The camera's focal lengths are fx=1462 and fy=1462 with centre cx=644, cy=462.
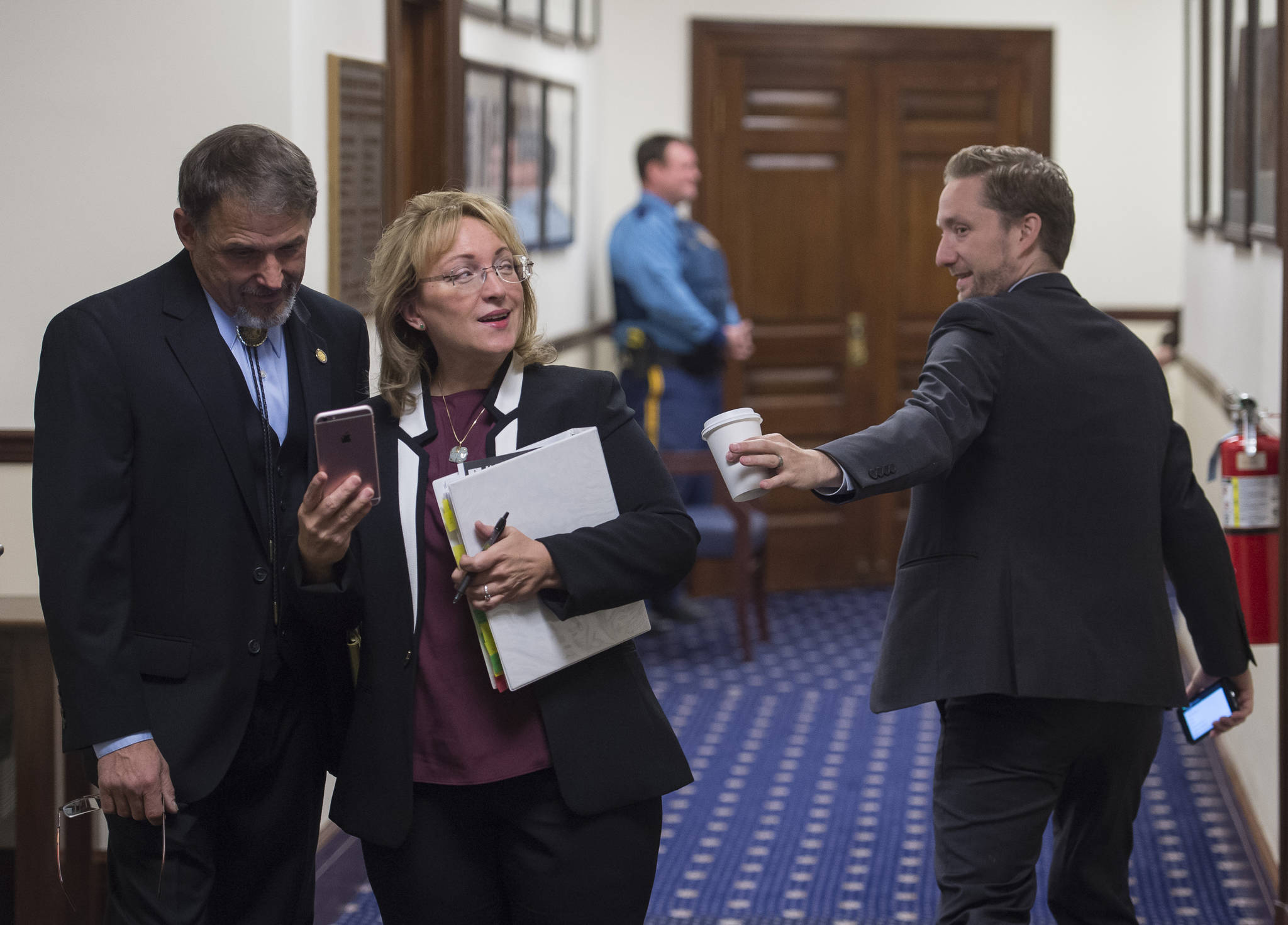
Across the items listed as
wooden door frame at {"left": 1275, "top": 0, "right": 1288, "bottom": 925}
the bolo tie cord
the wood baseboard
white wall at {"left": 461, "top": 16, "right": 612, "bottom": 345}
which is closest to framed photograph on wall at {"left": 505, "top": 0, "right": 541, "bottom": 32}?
white wall at {"left": 461, "top": 16, "right": 612, "bottom": 345}

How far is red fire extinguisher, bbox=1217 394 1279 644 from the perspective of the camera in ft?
9.39

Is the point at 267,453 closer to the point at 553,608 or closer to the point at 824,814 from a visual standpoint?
the point at 553,608

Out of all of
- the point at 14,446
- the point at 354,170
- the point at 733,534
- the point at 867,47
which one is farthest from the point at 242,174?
the point at 867,47

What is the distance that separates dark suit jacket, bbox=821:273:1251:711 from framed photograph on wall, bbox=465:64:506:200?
262cm

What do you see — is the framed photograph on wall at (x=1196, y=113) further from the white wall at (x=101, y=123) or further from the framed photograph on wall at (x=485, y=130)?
the white wall at (x=101, y=123)

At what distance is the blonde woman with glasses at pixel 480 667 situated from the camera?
6.20 ft

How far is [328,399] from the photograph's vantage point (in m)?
2.12

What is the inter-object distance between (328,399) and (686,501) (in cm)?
378

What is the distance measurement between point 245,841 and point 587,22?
484cm

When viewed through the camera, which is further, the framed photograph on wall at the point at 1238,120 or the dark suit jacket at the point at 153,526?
the framed photograph on wall at the point at 1238,120

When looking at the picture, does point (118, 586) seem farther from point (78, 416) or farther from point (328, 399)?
point (328, 399)

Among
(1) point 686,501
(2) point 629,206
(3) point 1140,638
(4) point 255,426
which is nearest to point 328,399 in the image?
(4) point 255,426

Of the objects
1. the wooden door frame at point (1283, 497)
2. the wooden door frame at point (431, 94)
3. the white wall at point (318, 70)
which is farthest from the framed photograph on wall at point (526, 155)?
the wooden door frame at point (1283, 497)

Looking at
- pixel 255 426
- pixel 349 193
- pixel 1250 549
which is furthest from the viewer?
pixel 349 193
